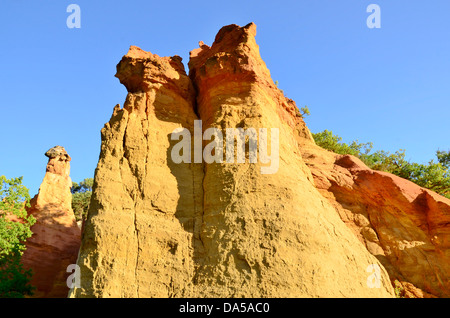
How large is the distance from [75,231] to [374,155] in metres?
21.5

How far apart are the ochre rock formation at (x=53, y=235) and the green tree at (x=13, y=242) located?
87cm

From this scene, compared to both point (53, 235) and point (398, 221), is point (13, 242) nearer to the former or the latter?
point (53, 235)

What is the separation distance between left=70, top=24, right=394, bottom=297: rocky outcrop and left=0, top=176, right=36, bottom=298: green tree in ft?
25.0

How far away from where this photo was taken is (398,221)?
1327 cm

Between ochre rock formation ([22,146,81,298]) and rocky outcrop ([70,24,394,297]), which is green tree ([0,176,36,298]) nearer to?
ochre rock formation ([22,146,81,298])

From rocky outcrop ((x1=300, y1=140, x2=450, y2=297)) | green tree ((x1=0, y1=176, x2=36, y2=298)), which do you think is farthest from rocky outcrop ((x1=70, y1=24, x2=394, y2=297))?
green tree ((x1=0, y1=176, x2=36, y2=298))

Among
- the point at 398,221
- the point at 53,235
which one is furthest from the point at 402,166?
the point at 53,235

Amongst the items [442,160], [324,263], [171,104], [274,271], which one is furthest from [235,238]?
[442,160]

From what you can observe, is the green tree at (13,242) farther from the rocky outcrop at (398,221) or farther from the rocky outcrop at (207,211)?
the rocky outcrop at (398,221)

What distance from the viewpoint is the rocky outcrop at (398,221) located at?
480 inches

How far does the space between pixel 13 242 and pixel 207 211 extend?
10504mm

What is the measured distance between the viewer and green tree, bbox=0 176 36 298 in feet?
48.7

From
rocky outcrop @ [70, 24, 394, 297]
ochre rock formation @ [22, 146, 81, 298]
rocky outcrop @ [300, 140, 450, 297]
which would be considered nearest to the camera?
rocky outcrop @ [70, 24, 394, 297]

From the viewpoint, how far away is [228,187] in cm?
1012
